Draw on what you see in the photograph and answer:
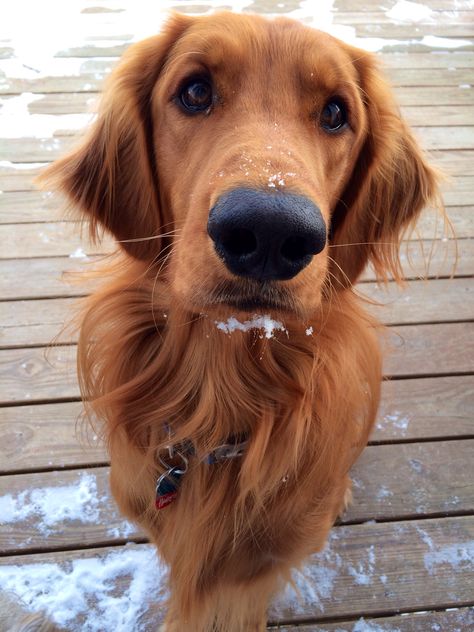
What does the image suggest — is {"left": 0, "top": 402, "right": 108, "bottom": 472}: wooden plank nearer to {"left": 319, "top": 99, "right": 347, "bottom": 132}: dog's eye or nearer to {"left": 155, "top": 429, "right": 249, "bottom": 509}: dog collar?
{"left": 155, "top": 429, "right": 249, "bottom": 509}: dog collar

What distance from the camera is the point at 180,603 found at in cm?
191

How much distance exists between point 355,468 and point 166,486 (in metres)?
1.16

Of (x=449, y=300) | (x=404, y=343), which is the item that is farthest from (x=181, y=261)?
(x=449, y=300)

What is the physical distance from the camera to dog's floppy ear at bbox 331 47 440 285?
1.87m

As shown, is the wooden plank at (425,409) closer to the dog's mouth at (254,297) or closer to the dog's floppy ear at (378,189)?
the dog's floppy ear at (378,189)

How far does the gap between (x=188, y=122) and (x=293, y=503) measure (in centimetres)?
128

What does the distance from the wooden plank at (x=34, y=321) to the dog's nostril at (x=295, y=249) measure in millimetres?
1945

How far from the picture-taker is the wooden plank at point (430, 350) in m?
2.89

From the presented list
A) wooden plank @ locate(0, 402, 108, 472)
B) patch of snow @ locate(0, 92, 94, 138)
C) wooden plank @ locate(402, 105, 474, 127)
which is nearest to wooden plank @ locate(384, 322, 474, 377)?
wooden plank @ locate(0, 402, 108, 472)

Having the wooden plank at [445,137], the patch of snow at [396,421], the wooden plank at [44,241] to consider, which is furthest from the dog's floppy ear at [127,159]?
the wooden plank at [445,137]

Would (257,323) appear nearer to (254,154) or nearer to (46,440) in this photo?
(254,154)

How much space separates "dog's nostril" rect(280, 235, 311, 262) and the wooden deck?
1484 mm

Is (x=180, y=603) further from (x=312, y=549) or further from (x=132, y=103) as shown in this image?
(x=132, y=103)

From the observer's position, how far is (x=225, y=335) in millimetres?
1700
